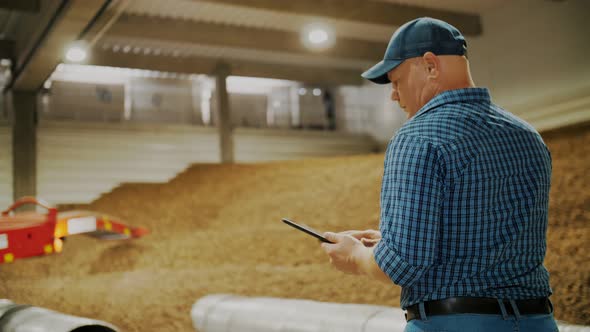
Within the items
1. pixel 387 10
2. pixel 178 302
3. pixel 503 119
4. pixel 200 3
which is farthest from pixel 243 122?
pixel 503 119

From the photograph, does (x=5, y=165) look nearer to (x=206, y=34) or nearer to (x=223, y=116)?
(x=206, y=34)

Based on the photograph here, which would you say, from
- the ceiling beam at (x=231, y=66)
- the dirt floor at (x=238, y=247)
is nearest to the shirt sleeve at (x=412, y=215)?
the dirt floor at (x=238, y=247)

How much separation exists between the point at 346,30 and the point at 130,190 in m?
7.19

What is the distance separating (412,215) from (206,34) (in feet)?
40.5

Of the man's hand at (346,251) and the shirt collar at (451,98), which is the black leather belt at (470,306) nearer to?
the man's hand at (346,251)

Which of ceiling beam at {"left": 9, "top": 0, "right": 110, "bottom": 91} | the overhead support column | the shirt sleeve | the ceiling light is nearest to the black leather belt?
the shirt sleeve

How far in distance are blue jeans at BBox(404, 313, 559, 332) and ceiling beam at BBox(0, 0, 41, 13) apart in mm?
10096

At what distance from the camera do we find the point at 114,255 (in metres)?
9.54

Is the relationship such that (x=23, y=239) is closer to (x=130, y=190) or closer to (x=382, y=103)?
(x=130, y=190)

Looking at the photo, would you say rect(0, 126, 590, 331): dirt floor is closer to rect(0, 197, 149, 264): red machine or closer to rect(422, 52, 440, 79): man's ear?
rect(0, 197, 149, 264): red machine

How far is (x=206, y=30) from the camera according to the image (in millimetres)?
13062

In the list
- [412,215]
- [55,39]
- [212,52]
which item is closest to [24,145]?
[55,39]

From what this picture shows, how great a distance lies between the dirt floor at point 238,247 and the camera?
5.76 m

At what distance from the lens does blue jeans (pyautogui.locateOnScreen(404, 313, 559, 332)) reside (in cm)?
147
